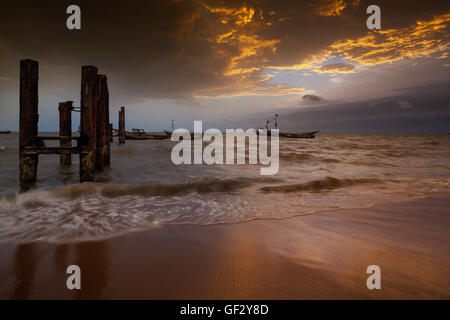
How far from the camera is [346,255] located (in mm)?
2484

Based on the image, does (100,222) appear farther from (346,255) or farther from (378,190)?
(378,190)

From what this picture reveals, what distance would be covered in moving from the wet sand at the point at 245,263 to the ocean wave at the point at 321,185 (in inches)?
116

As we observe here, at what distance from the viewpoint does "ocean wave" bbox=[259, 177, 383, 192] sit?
643cm

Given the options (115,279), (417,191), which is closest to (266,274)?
(115,279)

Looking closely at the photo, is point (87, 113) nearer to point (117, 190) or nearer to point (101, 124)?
point (101, 124)

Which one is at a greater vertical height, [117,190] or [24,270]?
[117,190]

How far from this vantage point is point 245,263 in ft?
7.66

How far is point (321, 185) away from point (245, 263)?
18.1 ft

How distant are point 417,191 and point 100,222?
297 inches

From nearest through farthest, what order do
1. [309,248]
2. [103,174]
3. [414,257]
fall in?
[414,257] → [309,248] → [103,174]

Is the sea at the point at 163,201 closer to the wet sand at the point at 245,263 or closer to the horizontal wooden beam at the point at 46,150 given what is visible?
the wet sand at the point at 245,263

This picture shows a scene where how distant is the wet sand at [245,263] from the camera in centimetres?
186

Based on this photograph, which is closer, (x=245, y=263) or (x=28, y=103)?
(x=245, y=263)
